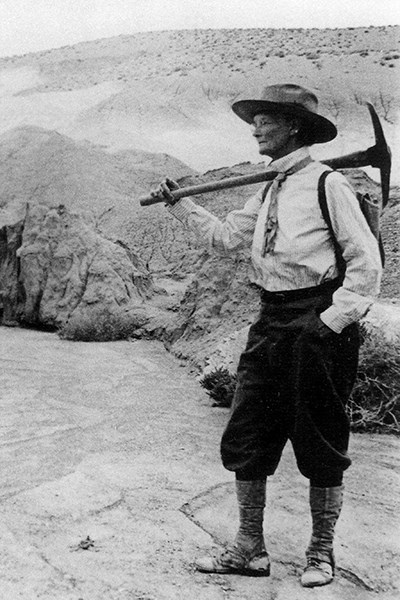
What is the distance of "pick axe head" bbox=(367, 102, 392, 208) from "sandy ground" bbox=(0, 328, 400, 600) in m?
1.29

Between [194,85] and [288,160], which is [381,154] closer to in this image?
Answer: [288,160]

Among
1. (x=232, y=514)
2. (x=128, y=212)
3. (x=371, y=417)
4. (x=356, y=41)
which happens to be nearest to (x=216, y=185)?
(x=232, y=514)

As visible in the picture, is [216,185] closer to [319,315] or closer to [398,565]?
[319,315]

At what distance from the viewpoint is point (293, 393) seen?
2330 mm

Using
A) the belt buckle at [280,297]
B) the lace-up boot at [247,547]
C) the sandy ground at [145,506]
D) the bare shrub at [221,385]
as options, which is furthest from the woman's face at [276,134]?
the bare shrub at [221,385]

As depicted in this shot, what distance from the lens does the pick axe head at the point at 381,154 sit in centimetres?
261

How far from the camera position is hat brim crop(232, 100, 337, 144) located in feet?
7.93

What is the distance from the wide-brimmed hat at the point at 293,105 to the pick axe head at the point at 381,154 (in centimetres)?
20

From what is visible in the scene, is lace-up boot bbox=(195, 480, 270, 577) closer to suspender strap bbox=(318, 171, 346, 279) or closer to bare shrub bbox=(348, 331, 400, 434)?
suspender strap bbox=(318, 171, 346, 279)

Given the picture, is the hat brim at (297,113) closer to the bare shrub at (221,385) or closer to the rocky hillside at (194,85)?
the bare shrub at (221,385)

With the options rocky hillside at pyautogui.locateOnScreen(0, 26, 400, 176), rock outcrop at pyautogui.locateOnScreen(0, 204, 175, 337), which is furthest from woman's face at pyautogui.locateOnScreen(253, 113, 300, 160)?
rocky hillside at pyautogui.locateOnScreen(0, 26, 400, 176)

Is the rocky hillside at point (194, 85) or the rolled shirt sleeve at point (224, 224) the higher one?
the rocky hillside at point (194, 85)

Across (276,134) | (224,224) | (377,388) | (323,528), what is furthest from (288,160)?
(377,388)

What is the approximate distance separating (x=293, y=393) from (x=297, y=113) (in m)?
0.97
